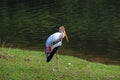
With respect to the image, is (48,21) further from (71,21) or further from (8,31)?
(8,31)

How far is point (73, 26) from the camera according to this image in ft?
A: 133

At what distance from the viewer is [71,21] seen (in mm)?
43719

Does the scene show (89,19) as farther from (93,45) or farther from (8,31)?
(93,45)

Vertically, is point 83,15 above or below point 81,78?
below

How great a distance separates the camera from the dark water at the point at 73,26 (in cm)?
2891

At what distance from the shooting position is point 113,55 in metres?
26.5

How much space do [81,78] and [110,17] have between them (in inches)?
1254

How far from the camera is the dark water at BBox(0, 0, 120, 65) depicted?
28.9 metres

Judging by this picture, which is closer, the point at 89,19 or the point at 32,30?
the point at 32,30

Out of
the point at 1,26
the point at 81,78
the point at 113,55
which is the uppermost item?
the point at 81,78

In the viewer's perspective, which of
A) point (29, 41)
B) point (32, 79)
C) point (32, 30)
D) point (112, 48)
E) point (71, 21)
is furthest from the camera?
point (71, 21)

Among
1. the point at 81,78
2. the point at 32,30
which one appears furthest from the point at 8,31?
the point at 81,78

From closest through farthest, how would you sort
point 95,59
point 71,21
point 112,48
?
point 95,59 < point 112,48 < point 71,21

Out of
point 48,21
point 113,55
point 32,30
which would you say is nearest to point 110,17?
point 48,21
